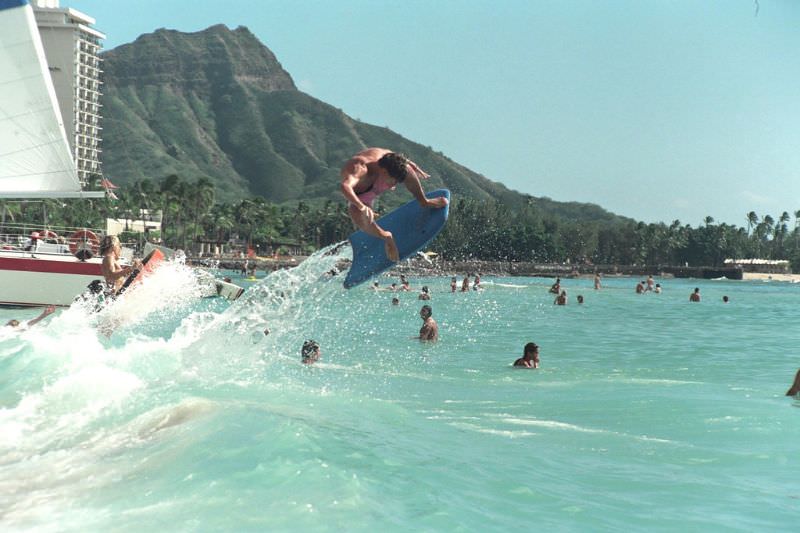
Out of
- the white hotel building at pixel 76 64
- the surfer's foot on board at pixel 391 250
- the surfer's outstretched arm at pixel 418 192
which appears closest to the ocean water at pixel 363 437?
the surfer's foot on board at pixel 391 250

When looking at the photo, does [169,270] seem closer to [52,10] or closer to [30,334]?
[30,334]

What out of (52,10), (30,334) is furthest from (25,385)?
(52,10)

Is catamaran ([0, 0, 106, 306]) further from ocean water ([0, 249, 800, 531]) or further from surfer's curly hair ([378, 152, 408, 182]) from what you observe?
surfer's curly hair ([378, 152, 408, 182])

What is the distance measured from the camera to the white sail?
932 inches

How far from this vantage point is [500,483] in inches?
298

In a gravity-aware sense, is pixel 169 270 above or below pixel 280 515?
above

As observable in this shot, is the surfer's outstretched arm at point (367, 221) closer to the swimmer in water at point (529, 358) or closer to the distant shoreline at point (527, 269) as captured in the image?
the swimmer in water at point (529, 358)

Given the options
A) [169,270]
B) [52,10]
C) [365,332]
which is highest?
[52,10]

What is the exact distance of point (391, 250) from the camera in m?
9.66

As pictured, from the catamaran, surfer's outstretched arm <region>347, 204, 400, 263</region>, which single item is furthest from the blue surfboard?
the catamaran

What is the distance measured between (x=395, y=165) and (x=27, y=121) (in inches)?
734

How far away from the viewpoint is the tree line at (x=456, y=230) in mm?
116438

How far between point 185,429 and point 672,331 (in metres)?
23.9

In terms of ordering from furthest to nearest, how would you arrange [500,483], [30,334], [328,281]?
[30,334], [328,281], [500,483]
